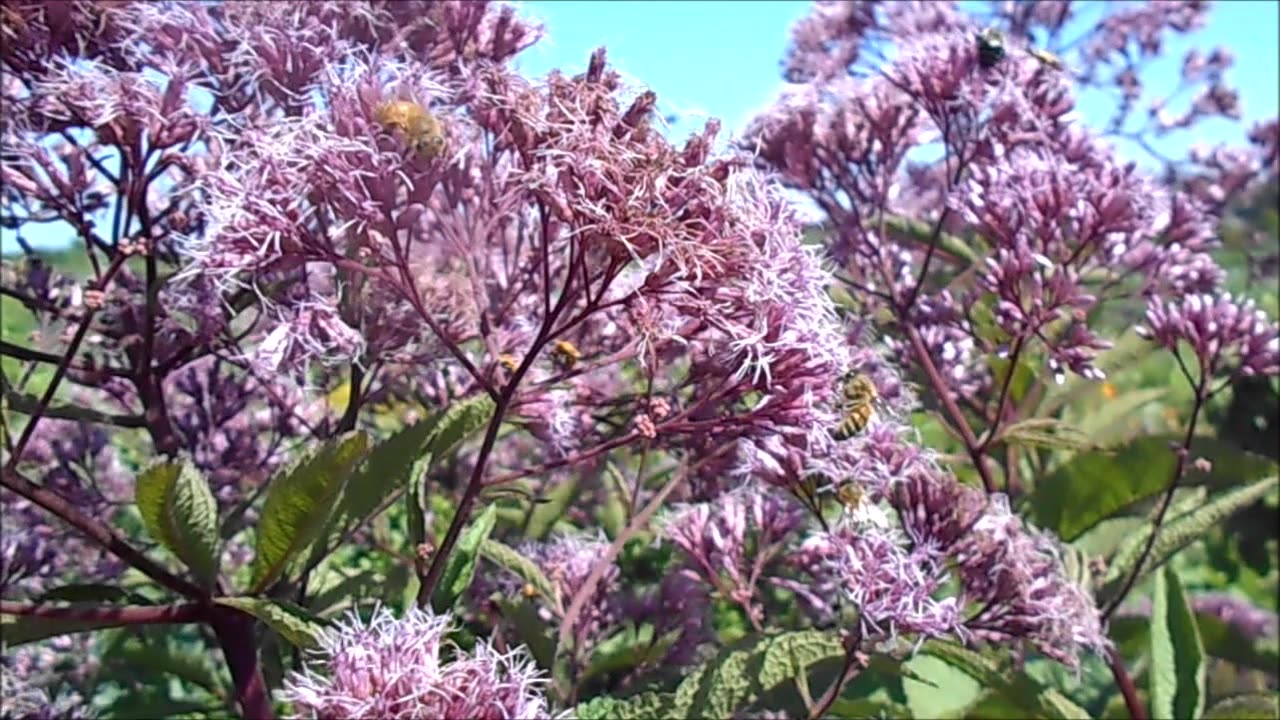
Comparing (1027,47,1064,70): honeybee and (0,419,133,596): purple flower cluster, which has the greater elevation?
(1027,47,1064,70): honeybee

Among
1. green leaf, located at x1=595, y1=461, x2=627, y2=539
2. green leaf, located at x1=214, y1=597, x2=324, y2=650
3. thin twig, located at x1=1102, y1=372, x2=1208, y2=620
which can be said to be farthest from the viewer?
green leaf, located at x1=595, y1=461, x2=627, y2=539

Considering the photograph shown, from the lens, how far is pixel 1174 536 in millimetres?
1790

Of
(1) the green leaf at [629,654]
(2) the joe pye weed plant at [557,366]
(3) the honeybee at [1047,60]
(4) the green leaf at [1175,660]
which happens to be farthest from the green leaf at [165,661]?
(3) the honeybee at [1047,60]

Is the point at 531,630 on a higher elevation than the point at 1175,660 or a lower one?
lower

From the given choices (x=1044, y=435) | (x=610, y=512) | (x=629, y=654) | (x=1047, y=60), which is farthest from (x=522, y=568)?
(x=1047, y=60)

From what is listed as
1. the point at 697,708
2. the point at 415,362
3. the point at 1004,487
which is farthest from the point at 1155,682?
the point at 415,362

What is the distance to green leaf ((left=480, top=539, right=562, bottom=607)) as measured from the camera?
60.0 inches

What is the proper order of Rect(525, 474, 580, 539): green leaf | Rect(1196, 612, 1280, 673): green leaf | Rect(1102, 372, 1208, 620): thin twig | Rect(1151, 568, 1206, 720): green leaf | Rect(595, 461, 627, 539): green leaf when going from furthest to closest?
Rect(1196, 612, 1280, 673): green leaf
Rect(595, 461, 627, 539): green leaf
Rect(525, 474, 580, 539): green leaf
Rect(1151, 568, 1206, 720): green leaf
Rect(1102, 372, 1208, 620): thin twig

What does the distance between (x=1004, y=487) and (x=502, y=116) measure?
1.17m

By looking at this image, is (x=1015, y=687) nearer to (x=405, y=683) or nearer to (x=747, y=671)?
(x=747, y=671)

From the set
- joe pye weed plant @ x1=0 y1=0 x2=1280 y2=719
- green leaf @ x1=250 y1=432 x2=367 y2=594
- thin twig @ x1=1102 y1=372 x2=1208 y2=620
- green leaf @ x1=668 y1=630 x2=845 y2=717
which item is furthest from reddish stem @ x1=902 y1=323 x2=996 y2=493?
green leaf @ x1=250 y1=432 x2=367 y2=594

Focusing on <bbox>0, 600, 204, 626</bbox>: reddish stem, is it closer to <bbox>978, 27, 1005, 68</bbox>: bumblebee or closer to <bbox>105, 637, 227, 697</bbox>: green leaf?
<bbox>105, 637, 227, 697</bbox>: green leaf

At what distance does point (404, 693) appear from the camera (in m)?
0.97

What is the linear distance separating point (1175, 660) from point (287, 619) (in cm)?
121
